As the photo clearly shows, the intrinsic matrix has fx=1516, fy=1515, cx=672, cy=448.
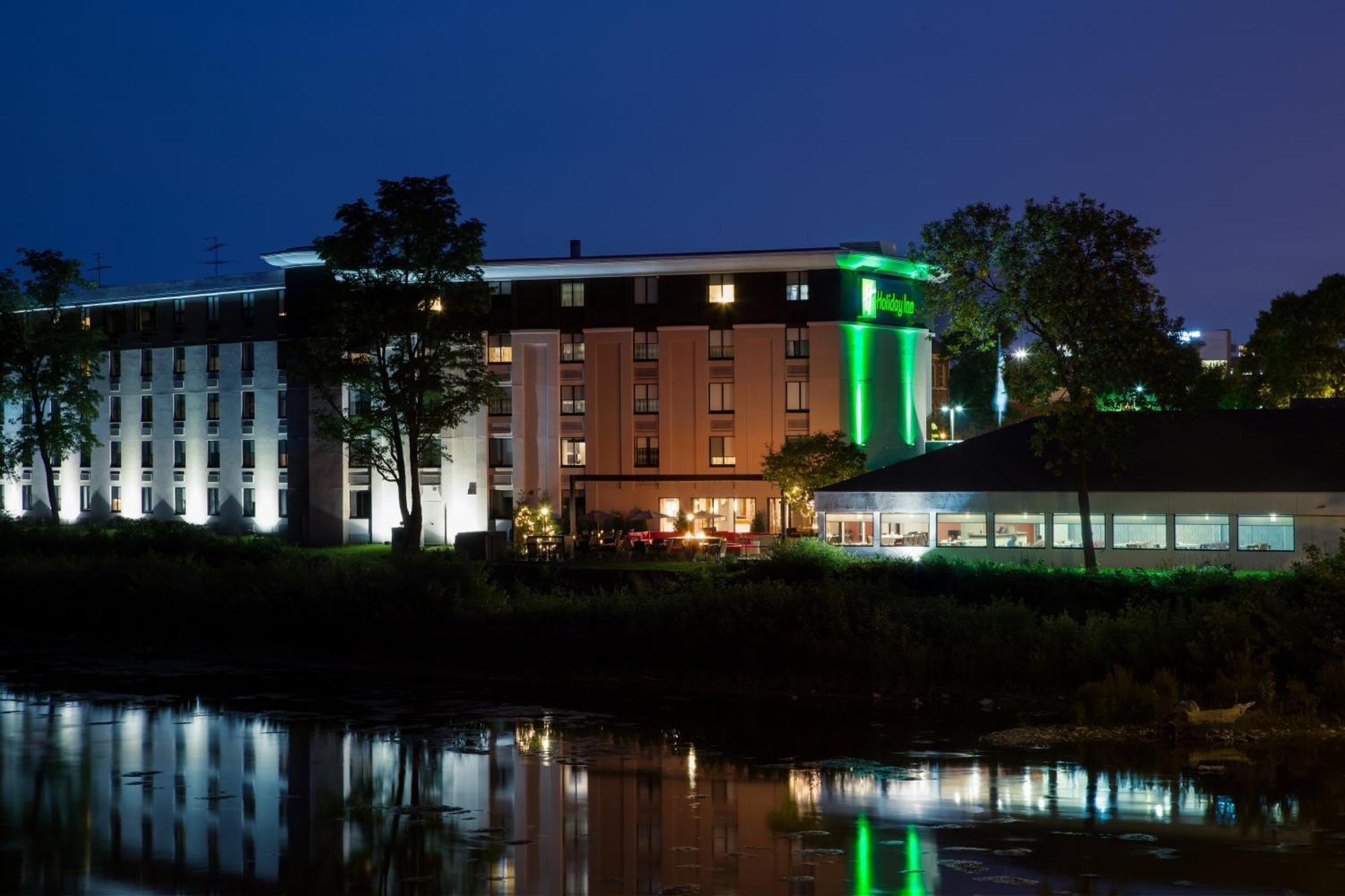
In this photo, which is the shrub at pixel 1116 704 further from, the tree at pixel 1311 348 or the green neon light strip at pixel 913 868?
the tree at pixel 1311 348

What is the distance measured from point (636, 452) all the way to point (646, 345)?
5599 millimetres

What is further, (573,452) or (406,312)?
(573,452)

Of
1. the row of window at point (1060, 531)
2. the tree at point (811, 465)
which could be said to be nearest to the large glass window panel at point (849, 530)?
the row of window at point (1060, 531)

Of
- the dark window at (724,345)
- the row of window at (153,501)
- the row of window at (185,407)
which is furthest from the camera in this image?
→ the row of window at (185,407)

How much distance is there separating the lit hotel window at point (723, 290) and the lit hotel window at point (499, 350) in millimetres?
11402

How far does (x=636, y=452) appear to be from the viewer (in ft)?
260

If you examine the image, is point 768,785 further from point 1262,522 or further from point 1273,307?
point 1273,307

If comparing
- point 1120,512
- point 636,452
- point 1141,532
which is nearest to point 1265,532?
point 1141,532

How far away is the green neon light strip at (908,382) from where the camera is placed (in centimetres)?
8019

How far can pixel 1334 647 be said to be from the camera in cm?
2497

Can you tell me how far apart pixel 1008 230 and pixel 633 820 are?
37683mm

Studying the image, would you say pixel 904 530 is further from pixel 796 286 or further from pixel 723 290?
pixel 723 290

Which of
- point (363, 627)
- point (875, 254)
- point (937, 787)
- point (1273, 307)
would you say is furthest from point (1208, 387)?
point (937, 787)

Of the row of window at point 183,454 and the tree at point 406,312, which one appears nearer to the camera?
the tree at point 406,312
